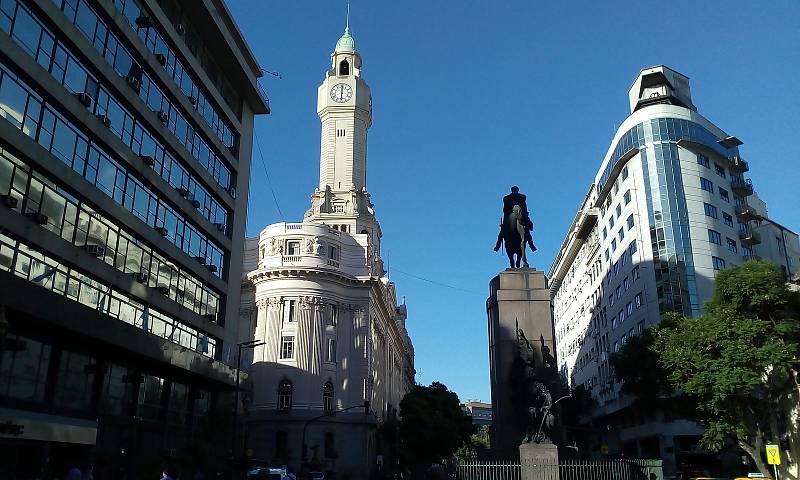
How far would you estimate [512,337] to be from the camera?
80.7 feet

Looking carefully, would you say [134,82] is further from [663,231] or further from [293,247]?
[663,231]

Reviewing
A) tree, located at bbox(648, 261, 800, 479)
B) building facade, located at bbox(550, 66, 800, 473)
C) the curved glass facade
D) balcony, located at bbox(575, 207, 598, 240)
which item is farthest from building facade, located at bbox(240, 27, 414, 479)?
tree, located at bbox(648, 261, 800, 479)

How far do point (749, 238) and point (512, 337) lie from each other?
163 ft

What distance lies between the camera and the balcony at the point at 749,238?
6444cm

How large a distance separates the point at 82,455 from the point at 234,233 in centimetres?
1912

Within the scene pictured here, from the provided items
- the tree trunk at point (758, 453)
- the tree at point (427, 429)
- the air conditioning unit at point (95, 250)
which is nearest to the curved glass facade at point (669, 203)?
the tree at point (427, 429)

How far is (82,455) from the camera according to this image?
89.8 feet

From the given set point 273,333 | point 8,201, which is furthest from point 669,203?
point 8,201

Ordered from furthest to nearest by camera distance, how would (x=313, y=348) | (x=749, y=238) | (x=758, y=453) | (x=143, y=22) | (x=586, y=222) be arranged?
1. (x=586, y=222)
2. (x=749, y=238)
3. (x=313, y=348)
4. (x=758, y=453)
5. (x=143, y=22)

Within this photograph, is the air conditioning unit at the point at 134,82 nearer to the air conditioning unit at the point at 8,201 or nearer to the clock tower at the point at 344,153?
the air conditioning unit at the point at 8,201

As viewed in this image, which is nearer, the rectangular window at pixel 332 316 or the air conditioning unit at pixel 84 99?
the air conditioning unit at pixel 84 99

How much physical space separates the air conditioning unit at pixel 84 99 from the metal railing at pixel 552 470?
20660mm

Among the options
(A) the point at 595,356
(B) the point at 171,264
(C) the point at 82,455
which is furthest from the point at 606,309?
(C) the point at 82,455

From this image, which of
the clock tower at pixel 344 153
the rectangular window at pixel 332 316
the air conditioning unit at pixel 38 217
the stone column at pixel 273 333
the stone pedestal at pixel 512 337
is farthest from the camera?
the clock tower at pixel 344 153
